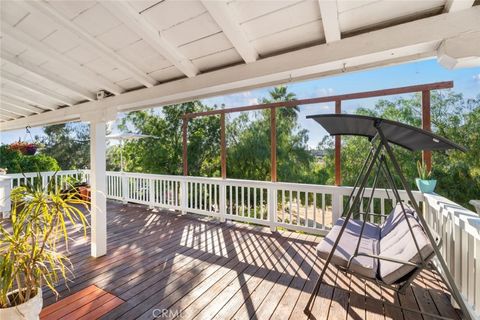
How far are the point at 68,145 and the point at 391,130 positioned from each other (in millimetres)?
18955

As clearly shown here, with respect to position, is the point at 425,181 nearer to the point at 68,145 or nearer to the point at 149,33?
the point at 149,33

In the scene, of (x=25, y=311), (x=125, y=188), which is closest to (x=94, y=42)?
(x=25, y=311)

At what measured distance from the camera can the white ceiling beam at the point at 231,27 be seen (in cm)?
168

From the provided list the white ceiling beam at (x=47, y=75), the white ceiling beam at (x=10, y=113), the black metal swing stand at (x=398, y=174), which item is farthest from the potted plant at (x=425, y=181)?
the white ceiling beam at (x=10, y=113)

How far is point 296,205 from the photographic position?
16.7ft

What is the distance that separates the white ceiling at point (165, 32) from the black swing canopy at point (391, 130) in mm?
647

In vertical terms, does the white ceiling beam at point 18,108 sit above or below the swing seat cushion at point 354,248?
above

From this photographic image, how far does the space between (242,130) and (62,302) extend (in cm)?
774

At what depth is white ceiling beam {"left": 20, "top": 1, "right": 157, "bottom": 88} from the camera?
187 cm

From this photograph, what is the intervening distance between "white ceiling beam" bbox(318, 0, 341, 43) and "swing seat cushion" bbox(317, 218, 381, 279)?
5.80 ft

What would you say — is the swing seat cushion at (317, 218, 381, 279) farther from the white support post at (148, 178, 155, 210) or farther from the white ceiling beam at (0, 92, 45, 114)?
the white ceiling beam at (0, 92, 45, 114)

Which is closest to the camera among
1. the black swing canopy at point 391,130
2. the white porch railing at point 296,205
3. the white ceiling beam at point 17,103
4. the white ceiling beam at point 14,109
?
the black swing canopy at point 391,130

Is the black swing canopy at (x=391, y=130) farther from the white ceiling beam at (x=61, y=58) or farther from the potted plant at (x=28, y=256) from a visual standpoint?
the white ceiling beam at (x=61, y=58)

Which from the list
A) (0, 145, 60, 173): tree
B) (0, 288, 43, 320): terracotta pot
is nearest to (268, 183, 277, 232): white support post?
(0, 288, 43, 320): terracotta pot
